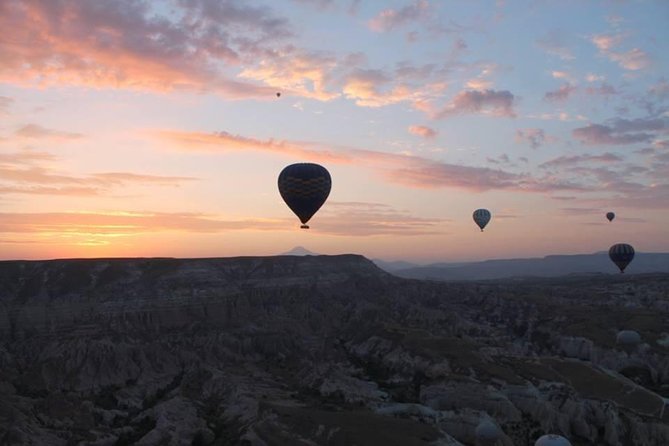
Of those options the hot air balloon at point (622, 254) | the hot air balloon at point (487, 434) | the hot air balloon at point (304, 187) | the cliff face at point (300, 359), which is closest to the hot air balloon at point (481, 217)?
the cliff face at point (300, 359)

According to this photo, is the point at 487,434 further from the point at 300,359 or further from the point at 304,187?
the point at 300,359

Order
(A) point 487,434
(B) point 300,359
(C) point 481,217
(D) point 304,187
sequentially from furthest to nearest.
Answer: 1. (C) point 481,217
2. (B) point 300,359
3. (D) point 304,187
4. (A) point 487,434

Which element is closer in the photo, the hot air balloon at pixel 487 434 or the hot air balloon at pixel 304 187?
the hot air balloon at pixel 487 434

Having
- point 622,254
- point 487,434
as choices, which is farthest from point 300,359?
point 622,254

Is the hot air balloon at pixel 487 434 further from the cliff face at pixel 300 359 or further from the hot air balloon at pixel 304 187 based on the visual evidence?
the hot air balloon at pixel 304 187

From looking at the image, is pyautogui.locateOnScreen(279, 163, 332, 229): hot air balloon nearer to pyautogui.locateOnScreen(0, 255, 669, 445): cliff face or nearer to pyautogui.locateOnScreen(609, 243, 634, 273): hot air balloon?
pyautogui.locateOnScreen(0, 255, 669, 445): cliff face

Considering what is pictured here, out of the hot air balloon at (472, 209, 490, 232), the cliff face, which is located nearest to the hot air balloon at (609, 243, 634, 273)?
the cliff face
